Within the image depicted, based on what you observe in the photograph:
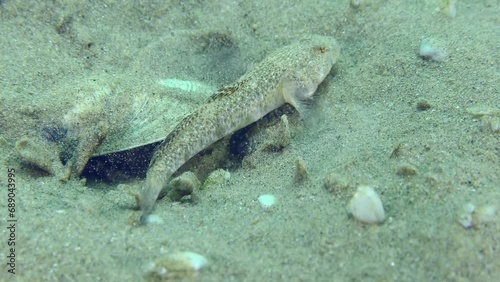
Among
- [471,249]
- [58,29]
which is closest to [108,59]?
[58,29]

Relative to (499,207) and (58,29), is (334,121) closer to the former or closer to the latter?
(499,207)

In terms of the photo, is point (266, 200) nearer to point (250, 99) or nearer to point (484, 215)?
point (250, 99)

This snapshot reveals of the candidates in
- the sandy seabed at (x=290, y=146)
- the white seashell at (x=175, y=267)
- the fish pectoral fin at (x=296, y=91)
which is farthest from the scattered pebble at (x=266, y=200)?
the fish pectoral fin at (x=296, y=91)

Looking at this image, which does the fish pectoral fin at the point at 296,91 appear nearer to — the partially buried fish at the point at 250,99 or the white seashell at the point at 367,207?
the partially buried fish at the point at 250,99

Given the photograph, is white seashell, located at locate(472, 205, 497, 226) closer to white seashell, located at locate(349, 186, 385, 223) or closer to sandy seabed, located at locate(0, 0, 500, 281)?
sandy seabed, located at locate(0, 0, 500, 281)

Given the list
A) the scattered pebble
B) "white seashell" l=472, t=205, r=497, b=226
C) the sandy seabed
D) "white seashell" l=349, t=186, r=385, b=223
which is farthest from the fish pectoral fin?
"white seashell" l=472, t=205, r=497, b=226
